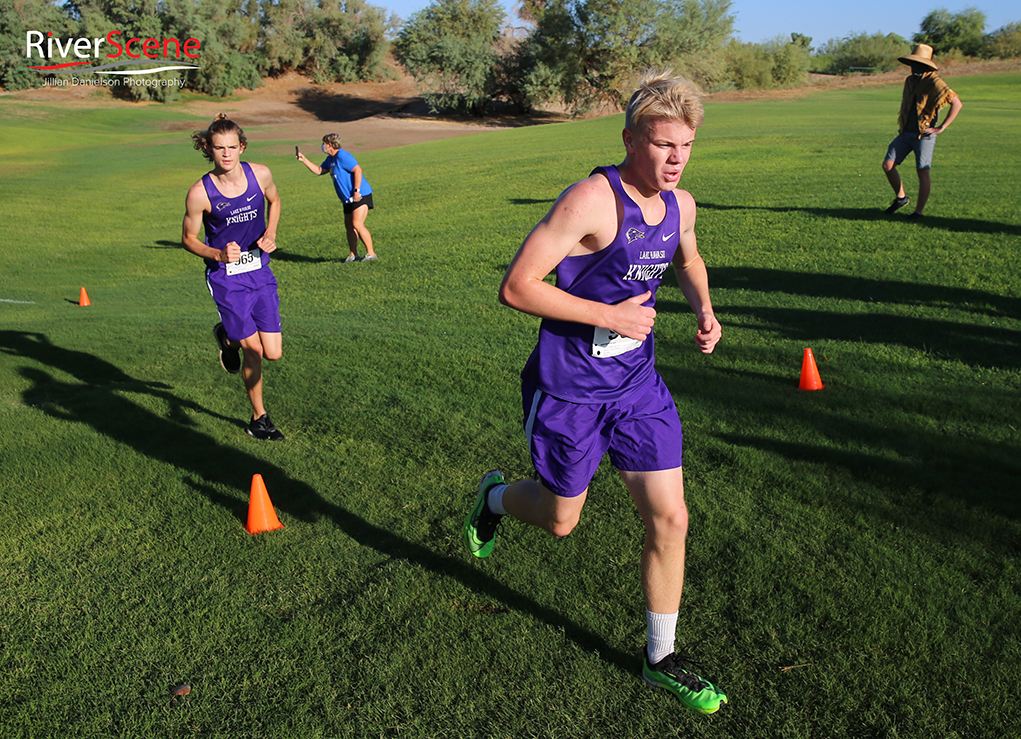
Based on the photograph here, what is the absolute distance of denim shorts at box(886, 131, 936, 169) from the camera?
11188 mm

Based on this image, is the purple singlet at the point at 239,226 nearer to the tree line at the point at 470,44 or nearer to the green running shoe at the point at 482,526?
the green running shoe at the point at 482,526

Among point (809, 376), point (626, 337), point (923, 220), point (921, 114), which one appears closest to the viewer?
point (626, 337)

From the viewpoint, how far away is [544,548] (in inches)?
159

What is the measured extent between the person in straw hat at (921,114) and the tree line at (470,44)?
47147 millimetres

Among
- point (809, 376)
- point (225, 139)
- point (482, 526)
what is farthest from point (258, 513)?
point (809, 376)

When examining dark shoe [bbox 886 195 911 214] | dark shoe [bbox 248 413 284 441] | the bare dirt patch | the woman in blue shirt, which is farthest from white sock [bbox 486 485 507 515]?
the bare dirt patch

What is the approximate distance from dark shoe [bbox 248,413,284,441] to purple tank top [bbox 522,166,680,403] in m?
3.25

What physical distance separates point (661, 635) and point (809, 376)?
360 centimetres

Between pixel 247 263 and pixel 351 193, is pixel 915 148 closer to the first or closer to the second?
pixel 351 193

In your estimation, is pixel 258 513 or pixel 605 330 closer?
pixel 605 330

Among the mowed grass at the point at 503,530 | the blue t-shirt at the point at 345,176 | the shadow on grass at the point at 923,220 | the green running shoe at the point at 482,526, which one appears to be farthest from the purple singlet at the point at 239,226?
the shadow on grass at the point at 923,220

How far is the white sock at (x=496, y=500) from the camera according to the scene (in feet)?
12.1

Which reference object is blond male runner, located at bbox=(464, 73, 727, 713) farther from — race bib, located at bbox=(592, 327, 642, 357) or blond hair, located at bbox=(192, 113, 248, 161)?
blond hair, located at bbox=(192, 113, 248, 161)

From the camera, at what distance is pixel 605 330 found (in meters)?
2.94
